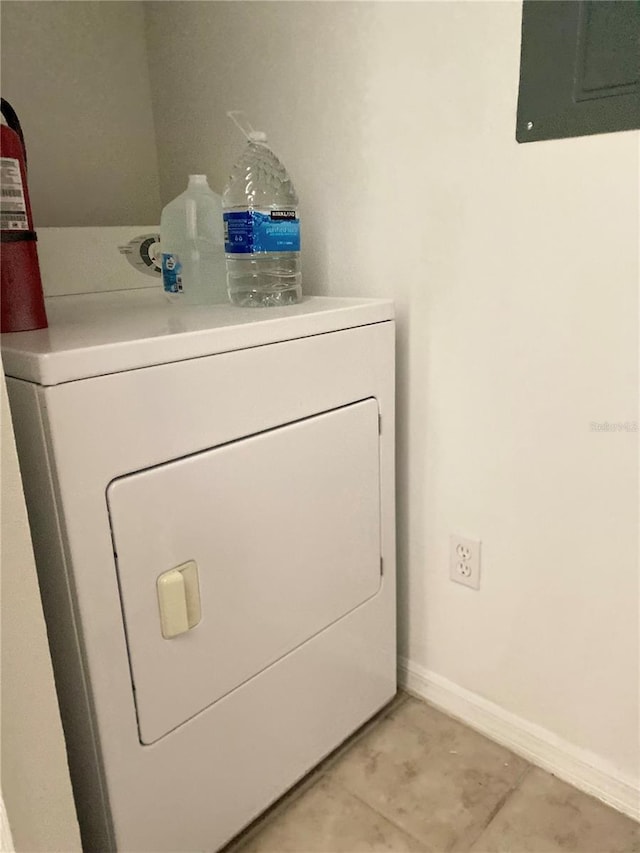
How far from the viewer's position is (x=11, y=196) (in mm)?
943

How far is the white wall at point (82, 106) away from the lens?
1.51m

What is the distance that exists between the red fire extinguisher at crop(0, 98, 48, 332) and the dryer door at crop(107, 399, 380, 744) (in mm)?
326

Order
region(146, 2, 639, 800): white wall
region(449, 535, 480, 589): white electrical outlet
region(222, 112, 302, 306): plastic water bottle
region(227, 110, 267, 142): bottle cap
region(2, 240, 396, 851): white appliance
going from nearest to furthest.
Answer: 1. region(2, 240, 396, 851): white appliance
2. region(146, 2, 639, 800): white wall
3. region(222, 112, 302, 306): plastic water bottle
4. region(449, 535, 480, 589): white electrical outlet
5. region(227, 110, 267, 142): bottle cap

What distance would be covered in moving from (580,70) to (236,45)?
2.64 ft

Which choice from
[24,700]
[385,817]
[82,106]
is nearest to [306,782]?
[385,817]

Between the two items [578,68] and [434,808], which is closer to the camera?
[578,68]

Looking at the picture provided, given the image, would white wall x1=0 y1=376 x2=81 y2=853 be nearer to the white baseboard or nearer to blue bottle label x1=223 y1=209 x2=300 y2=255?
blue bottle label x1=223 y1=209 x2=300 y2=255

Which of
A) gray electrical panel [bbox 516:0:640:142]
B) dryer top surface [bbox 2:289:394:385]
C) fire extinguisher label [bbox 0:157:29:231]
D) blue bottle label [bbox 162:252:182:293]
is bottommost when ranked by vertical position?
dryer top surface [bbox 2:289:394:385]

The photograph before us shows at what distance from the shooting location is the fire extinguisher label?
0.93m

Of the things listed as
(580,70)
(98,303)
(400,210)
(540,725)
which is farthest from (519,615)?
(98,303)

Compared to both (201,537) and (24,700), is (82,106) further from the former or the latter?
(24,700)

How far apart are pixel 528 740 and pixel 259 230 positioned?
112cm

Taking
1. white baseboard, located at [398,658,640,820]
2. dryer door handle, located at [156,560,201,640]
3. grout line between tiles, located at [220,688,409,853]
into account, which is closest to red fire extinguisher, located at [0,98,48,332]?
dryer door handle, located at [156,560,201,640]

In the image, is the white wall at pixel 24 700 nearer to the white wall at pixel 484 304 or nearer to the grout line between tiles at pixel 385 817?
the grout line between tiles at pixel 385 817
